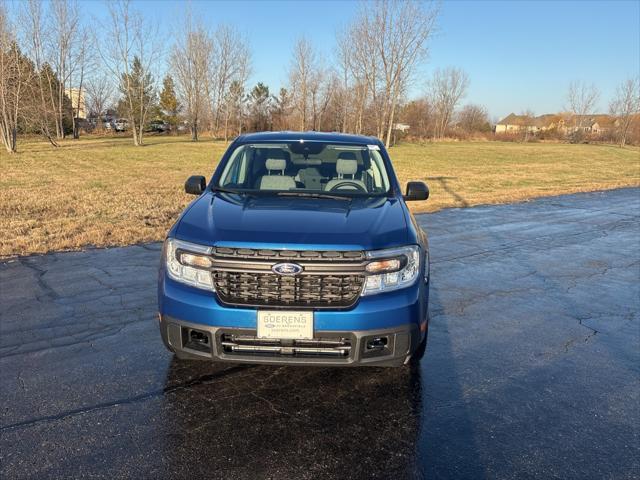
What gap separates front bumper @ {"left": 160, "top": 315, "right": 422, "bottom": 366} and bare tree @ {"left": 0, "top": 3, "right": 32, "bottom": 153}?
32.2 metres

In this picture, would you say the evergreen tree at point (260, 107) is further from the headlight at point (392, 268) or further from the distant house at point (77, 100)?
the headlight at point (392, 268)

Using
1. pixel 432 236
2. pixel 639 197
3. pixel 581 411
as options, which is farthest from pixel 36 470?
pixel 639 197

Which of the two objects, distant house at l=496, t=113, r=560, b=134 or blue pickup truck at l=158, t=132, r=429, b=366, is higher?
distant house at l=496, t=113, r=560, b=134

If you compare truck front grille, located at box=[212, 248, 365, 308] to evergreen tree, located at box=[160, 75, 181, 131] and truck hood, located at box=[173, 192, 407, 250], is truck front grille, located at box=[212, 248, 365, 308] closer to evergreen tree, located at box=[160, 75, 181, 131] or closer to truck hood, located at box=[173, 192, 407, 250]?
truck hood, located at box=[173, 192, 407, 250]

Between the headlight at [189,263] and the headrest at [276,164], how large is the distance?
5.29 feet

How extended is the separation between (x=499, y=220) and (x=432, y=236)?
2.93 m

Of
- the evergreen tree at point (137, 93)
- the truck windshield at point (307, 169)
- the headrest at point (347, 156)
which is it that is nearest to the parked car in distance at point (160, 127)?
the evergreen tree at point (137, 93)

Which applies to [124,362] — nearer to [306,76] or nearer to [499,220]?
[499,220]

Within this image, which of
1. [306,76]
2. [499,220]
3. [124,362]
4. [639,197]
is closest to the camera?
[124,362]

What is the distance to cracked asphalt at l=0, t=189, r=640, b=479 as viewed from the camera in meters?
2.61

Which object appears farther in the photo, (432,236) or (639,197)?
(639,197)

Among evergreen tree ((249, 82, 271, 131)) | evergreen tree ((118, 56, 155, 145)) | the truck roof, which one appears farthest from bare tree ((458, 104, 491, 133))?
the truck roof

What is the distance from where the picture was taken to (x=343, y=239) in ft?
9.75

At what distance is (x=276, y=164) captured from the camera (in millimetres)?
4543
